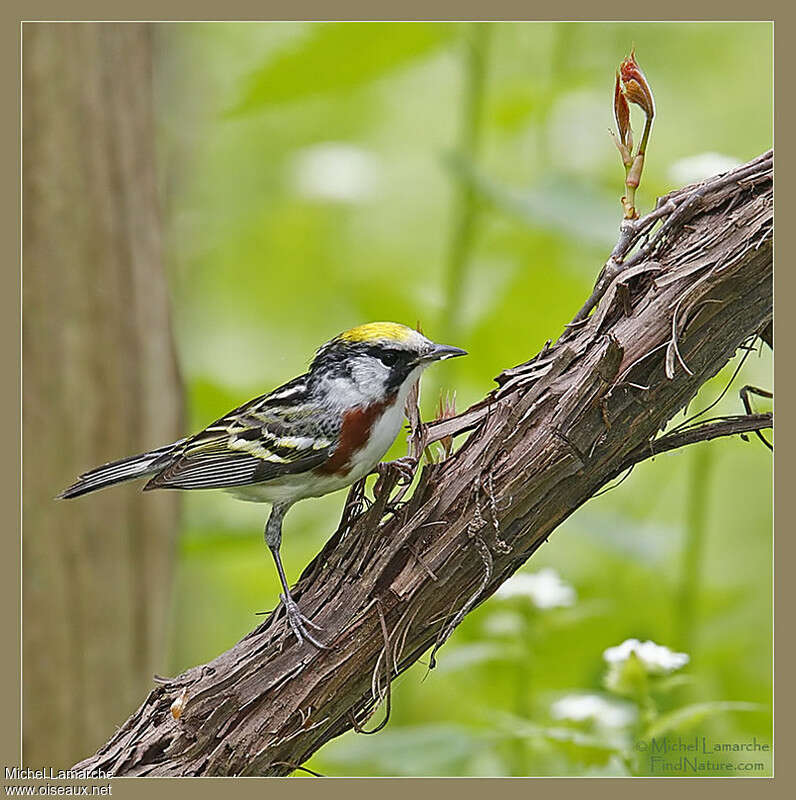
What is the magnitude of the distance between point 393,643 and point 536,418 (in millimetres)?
278

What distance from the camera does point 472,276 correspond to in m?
2.38

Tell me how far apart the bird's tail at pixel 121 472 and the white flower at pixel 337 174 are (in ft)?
3.72

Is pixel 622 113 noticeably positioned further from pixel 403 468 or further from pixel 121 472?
pixel 121 472

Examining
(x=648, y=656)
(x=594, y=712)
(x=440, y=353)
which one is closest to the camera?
(x=440, y=353)

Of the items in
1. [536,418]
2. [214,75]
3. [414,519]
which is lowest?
[414,519]

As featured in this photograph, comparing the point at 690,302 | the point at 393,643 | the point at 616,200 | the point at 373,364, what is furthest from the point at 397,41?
the point at 393,643

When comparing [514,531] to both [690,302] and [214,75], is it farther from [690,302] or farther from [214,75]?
[214,75]

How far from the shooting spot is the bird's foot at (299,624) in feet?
3.85

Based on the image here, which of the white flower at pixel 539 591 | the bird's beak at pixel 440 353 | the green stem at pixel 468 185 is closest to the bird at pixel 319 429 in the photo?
the bird's beak at pixel 440 353

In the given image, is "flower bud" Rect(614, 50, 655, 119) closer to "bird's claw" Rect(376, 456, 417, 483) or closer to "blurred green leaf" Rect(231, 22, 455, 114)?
"bird's claw" Rect(376, 456, 417, 483)

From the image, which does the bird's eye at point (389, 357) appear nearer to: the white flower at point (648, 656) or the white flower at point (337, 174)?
the white flower at point (648, 656)

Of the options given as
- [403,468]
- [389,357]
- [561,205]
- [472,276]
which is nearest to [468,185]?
[561,205]

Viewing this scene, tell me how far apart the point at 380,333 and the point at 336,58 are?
74 centimetres

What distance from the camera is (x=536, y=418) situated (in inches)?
44.6
